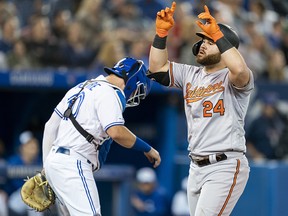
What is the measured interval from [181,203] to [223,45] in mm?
5199

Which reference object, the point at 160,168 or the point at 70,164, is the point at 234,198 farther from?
the point at 160,168

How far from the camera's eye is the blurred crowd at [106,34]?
466 inches

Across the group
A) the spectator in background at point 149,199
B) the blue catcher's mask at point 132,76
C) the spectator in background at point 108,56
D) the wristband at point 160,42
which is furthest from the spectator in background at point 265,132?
the wristband at point 160,42

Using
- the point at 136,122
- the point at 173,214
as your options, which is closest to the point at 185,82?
the point at 173,214

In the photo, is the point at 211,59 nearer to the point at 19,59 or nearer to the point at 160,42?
the point at 160,42

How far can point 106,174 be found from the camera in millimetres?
10086

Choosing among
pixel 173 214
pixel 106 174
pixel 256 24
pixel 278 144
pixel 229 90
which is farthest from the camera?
pixel 256 24

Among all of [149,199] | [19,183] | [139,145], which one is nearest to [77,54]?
[149,199]

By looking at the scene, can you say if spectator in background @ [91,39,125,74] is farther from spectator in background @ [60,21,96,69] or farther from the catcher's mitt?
the catcher's mitt

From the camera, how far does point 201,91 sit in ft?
20.2

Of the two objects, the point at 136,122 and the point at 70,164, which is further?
the point at 136,122

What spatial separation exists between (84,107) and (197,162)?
36.0 inches

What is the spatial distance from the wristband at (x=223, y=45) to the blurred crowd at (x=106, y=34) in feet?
17.9

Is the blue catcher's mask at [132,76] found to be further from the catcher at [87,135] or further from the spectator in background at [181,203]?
the spectator in background at [181,203]
